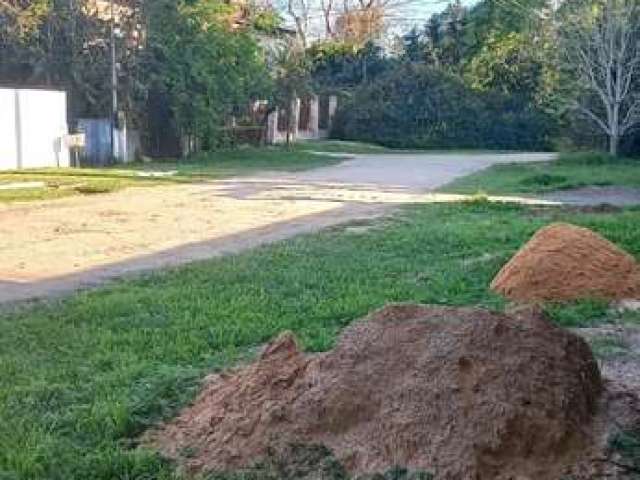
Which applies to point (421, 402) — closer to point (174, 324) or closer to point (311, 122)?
point (174, 324)

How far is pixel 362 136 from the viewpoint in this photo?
48.7 metres

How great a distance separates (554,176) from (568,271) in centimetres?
1682

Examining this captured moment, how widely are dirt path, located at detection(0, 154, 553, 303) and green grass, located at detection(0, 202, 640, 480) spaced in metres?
0.81

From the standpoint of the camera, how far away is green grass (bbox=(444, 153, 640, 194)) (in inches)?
870

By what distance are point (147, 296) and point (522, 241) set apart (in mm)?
5264

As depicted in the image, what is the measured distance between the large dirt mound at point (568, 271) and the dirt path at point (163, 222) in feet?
12.2

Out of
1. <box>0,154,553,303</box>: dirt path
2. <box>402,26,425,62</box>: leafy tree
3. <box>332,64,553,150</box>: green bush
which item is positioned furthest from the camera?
<box>402,26,425,62</box>: leafy tree

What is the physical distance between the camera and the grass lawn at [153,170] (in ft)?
63.8

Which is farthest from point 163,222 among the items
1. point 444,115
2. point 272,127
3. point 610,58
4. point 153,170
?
point 444,115

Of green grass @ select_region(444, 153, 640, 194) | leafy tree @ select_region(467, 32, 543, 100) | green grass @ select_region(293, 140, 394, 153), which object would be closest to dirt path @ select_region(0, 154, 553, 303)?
green grass @ select_region(444, 153, 640, 194)

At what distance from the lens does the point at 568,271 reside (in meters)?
8.27

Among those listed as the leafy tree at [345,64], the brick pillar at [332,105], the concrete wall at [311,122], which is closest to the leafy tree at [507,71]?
the leafy tree at [345,64]

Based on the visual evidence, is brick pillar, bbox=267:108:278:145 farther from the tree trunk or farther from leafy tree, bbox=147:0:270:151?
the tree trunk

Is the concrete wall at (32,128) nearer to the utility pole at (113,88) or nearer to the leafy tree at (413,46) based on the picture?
the utility pole at (113,88)
